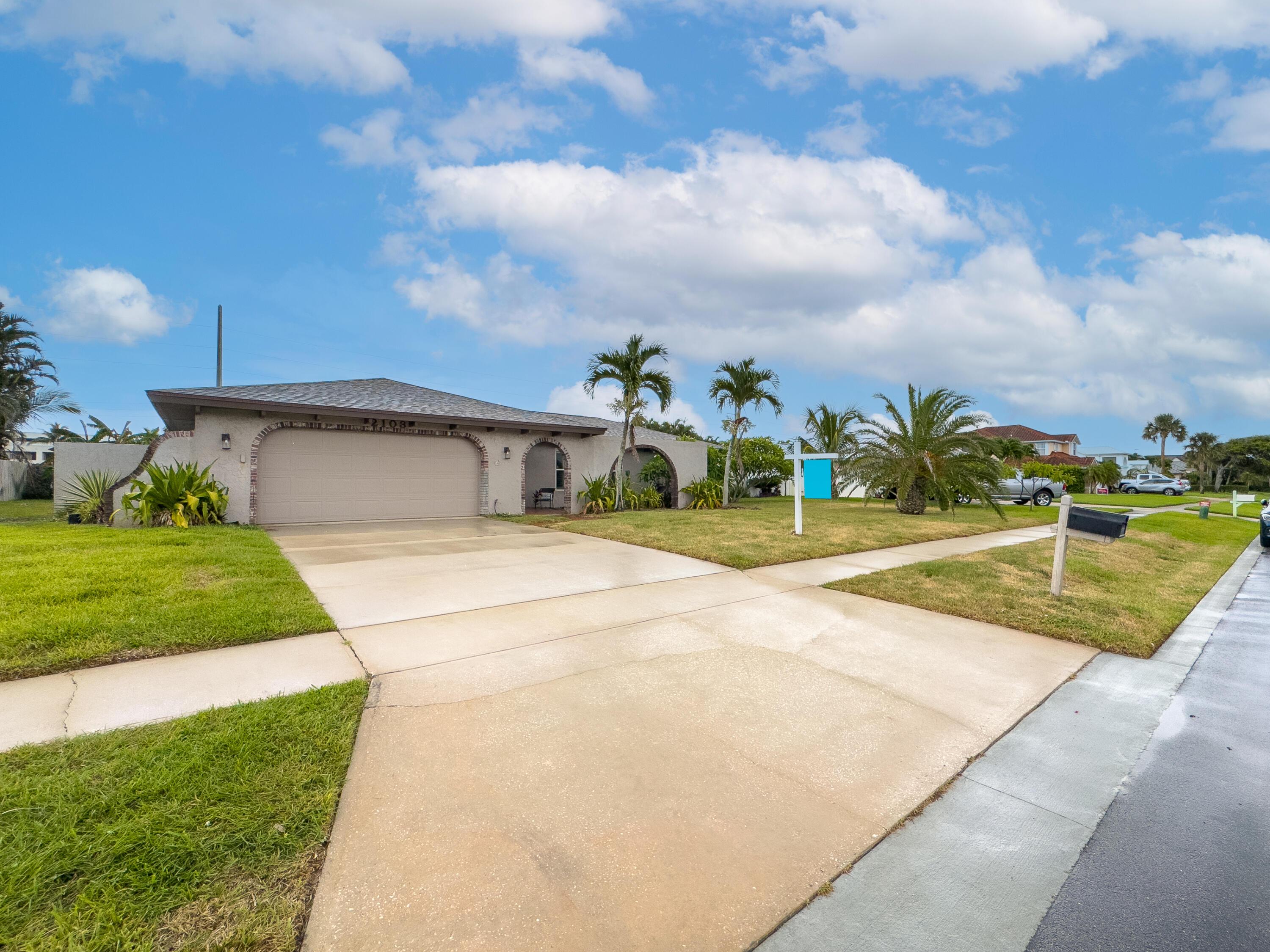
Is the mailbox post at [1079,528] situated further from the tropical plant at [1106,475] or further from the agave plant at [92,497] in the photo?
the tropical plant at [1106,475]

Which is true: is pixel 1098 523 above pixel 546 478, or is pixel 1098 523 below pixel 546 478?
below

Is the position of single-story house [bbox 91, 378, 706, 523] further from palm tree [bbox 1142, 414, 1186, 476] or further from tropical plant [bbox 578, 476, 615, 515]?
palm tree [bbox 1142, 414, 1186, 476]

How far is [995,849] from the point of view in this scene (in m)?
2.24

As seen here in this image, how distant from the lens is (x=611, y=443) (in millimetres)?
17812

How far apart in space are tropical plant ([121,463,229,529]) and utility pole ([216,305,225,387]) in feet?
73.5

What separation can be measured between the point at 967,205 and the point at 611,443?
36.5 feet

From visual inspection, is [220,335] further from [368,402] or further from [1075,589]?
[1075,589]

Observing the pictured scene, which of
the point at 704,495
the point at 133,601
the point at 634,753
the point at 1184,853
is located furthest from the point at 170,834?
the point at 704,495

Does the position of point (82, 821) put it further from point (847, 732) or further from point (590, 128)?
point (590, 128)

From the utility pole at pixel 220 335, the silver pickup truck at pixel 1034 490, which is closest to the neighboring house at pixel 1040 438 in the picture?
the silver pickup truck at pixel 1034 490

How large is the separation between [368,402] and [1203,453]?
232 feet

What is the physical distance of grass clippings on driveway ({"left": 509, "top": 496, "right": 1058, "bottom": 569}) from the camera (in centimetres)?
913

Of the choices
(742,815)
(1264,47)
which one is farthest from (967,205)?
(742,815)

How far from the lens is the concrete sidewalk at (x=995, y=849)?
1.81 metres
